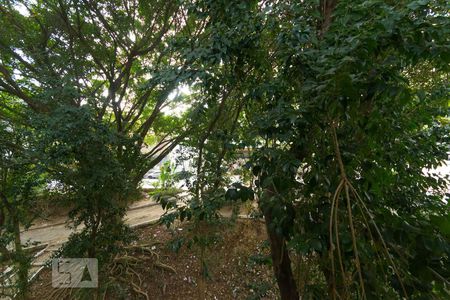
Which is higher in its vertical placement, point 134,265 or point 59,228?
point 59,228

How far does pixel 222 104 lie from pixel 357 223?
1.28 meters

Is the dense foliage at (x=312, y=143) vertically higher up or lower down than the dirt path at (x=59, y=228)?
higher up

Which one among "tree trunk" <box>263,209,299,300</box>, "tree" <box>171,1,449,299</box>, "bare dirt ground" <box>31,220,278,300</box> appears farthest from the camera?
"bare dirt ground" <box>31,220,278,300</box>

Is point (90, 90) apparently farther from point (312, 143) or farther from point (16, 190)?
point (312, 143)

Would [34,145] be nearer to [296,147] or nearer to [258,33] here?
[258,33]

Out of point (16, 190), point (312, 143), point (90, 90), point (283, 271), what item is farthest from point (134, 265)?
point (312, 143)

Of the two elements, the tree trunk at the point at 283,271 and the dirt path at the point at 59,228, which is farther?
the dirt path at the point at 59,228

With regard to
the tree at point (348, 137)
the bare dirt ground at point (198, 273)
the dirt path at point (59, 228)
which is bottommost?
the bare dirt ground at point (198, 273)

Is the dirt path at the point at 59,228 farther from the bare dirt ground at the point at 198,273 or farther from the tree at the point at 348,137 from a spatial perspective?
the tree at the point at 348,137

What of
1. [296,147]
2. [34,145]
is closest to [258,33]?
[296,147]

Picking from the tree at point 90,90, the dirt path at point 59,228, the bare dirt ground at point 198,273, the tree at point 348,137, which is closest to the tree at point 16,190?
the tree at point 90,90

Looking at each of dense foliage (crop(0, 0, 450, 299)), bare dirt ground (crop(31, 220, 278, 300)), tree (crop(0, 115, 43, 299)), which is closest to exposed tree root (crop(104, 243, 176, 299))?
bare dirt ground (crop(31, 220, 278, 300))

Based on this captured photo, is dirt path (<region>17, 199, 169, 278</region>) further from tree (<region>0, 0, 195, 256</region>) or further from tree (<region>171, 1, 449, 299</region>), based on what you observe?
tree (<region>171, 1, 449, 299</region>)

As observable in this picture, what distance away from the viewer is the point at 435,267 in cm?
84
